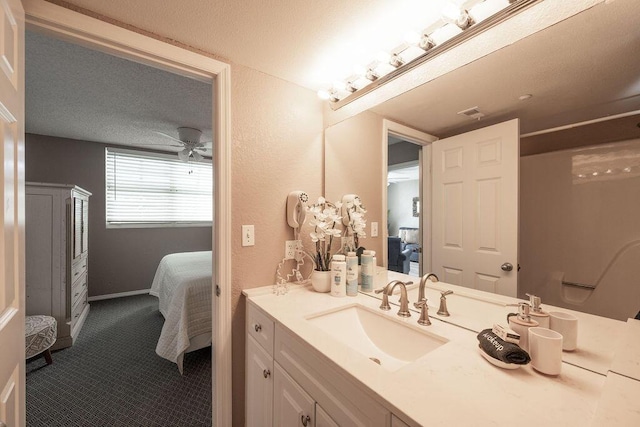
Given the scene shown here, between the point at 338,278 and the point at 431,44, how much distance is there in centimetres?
116

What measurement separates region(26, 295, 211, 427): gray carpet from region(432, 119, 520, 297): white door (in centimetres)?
180

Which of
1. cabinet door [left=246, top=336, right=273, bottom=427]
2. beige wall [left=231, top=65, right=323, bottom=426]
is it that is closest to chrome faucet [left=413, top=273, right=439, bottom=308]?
cabinet door [left=246, top=336, right=273, bottom=427]

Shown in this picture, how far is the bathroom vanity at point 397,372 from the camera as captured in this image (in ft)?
1.86

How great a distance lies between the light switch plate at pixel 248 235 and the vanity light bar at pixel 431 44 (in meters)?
0.96

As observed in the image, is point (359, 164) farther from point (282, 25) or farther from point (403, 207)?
point (282, 25)

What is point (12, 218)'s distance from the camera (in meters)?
0.76

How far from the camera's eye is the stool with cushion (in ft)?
6.77

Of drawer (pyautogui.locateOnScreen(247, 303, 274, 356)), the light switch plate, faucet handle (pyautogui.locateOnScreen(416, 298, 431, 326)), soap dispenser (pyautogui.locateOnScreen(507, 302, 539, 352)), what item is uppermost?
the light switch plate

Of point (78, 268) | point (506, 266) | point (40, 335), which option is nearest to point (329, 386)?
point (506, 266)

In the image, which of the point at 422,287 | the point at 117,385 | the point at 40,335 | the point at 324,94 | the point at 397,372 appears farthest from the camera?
the point at 40,335

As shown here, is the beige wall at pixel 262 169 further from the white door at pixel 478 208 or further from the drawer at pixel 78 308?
the drawer at pixel 78 308

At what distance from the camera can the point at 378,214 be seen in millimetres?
1494

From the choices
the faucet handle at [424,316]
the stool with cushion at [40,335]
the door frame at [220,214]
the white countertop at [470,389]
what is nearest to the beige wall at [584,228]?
the white countertop at [470,389]

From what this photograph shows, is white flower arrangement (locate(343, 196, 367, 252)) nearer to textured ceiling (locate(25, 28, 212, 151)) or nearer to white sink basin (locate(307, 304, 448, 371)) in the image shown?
white sink basin (locate(307, 304, 448, 371))
